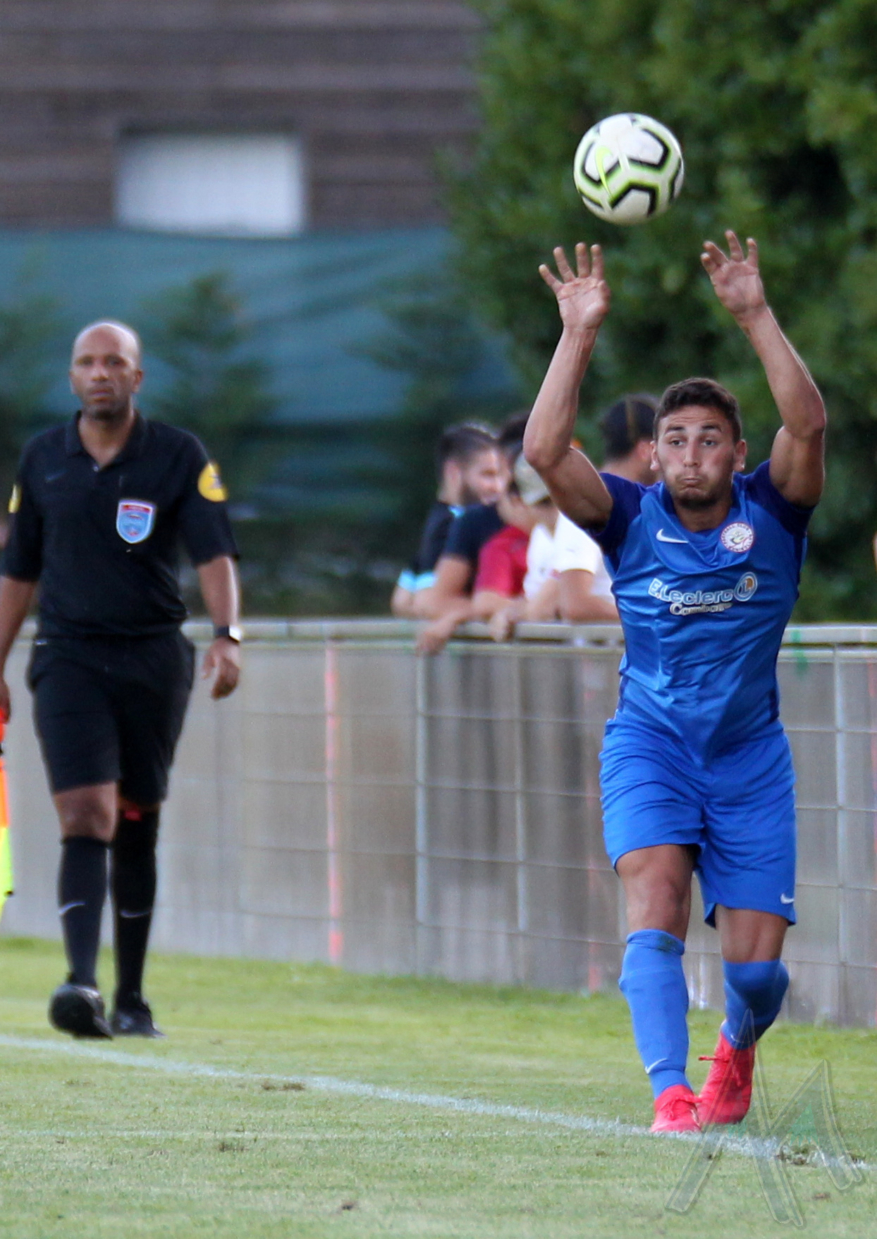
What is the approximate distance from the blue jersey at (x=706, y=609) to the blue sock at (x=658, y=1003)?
1.66 ft

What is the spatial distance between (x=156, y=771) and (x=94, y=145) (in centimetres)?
1263

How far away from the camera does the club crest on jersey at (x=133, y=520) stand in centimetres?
834

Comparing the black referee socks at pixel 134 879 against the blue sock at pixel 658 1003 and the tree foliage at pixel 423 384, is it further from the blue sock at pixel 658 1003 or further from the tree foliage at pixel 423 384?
the tree foliage at pixel 423 384

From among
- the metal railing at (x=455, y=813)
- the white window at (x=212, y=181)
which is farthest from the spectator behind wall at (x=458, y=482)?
the white window at (x=212, y=181)

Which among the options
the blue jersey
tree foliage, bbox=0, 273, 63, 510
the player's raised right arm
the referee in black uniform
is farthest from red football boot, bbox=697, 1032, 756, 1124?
tree foliage, bbox=0, 273, 63, 510

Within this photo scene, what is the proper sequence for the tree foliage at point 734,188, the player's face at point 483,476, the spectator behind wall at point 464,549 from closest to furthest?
the spectator behind wall at point 464,549 → the player's face at point 483,476 → the tree foliage at point 734,188

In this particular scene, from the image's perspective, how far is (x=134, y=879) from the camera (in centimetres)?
869

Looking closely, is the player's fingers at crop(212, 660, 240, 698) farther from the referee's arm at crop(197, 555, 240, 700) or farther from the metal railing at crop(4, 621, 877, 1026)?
the metal railing at crop(4, 621, 877, 1026)

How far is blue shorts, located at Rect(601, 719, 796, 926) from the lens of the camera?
623 cm

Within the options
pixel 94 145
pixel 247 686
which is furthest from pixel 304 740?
pixel 94 145

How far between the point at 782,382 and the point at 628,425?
284cm

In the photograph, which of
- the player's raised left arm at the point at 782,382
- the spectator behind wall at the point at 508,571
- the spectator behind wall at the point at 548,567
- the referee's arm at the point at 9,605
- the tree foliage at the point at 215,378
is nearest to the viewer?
the player's raised left arm at the point at 782,382

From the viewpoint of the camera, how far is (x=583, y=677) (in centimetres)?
939

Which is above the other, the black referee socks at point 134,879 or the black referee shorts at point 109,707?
the black referee shorts at point 109,707
